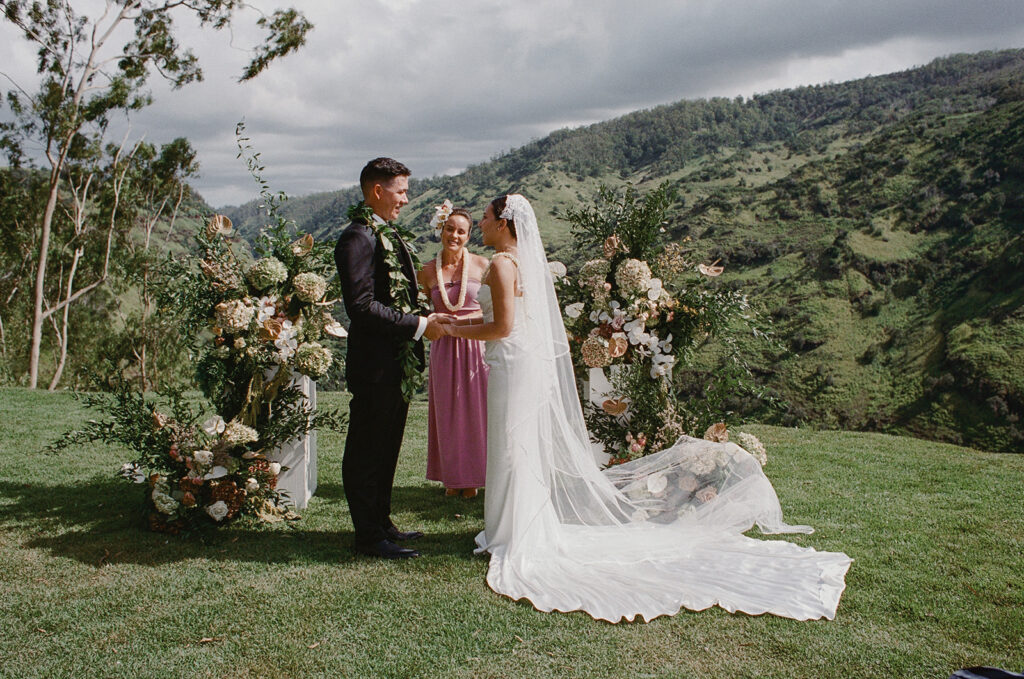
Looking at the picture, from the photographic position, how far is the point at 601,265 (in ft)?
18.5

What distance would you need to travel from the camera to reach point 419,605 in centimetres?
375

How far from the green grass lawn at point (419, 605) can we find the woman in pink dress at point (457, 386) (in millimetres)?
274

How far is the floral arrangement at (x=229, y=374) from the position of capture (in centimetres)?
474

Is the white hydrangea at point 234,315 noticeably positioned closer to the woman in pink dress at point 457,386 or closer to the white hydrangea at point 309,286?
the white hydrangea at point 309,286

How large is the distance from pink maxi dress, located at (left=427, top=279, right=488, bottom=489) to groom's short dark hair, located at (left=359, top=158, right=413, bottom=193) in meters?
1.66

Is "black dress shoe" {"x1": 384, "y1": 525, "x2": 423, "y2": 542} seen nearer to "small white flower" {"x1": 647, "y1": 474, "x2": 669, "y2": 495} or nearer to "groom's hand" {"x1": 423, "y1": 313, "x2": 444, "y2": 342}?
"groom's hand" {"x1": 423, "y1": 313, "x2": 444, "y2": 342}

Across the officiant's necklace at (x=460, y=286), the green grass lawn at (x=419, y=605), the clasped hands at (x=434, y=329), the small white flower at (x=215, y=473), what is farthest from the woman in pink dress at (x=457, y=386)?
the small white flower at (x=215, y=473)

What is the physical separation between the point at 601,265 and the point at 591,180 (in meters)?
86.6

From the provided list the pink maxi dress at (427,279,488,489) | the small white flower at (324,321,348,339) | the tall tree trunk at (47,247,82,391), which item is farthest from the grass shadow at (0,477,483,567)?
the tall tree trunk at (47,247,82,391)

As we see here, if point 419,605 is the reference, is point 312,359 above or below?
above

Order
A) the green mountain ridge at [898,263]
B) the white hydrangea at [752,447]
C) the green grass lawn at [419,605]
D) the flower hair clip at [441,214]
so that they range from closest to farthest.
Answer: the green grass lawn at [419,605], the white hydrangea at [752,447], the flower hair clip at [441,214], the green mountain ridge at [898,263]

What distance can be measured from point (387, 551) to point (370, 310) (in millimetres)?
1498

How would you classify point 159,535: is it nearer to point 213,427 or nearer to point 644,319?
point 213,427

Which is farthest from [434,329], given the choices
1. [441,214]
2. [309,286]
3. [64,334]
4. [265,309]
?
[64,334]
